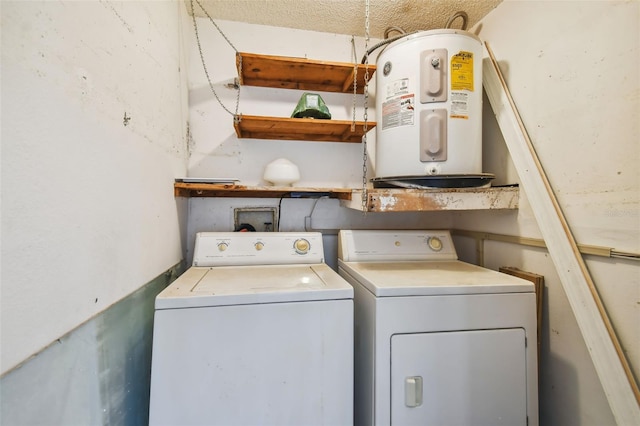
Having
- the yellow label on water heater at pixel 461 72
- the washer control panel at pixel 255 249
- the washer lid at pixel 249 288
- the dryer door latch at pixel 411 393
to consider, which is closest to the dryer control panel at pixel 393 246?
the washer control panel at pixel 255 249

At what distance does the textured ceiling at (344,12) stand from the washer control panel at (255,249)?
1.36 metres

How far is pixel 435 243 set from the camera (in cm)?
170

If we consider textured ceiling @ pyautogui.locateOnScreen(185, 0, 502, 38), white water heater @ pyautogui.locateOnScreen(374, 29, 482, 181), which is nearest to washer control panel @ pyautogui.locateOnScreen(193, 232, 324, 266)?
white water heater @ pyautogui.locateOnScreen(374, 29, 482, 181)

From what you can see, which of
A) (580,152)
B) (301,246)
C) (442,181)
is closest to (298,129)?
(301,246)

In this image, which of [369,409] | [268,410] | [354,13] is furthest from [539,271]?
[354,13]

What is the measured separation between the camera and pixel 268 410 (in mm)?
958

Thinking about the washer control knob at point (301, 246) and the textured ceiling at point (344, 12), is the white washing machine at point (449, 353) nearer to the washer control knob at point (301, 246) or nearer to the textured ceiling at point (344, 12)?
the washer control knob at point (301, 246)

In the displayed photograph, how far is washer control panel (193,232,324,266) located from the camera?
1.48m

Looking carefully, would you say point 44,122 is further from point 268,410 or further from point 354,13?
point 354,13

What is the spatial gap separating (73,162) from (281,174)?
1.03 m

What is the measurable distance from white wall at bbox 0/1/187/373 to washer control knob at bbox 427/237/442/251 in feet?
4.85

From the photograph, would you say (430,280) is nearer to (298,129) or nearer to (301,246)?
(301,246)

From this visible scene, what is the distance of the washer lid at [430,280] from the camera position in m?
1.08

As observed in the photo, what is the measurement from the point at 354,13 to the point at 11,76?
1.73 m
